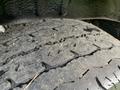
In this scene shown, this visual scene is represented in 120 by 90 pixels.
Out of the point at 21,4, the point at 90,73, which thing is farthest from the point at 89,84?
the point at 21,4

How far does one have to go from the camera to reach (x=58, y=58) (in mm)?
1030

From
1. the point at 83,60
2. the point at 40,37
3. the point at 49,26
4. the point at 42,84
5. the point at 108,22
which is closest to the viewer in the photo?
the point at 42,84

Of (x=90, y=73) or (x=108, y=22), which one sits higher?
(x=90, y=73)

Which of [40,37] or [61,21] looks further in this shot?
[61,21]

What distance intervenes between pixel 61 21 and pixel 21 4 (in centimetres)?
20

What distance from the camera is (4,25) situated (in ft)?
4.47

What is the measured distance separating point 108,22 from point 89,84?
81 cm

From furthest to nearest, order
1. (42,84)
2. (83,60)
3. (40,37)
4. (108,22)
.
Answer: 1. (108,22)
2. (40,37)
3. (83,60)
4. (42,84)

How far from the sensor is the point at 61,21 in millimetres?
1359

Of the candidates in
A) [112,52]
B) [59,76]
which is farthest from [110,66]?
[59,76]

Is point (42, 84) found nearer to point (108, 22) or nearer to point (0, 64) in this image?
point (0, 64)

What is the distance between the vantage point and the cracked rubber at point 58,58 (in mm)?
943

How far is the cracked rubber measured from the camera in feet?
3.09

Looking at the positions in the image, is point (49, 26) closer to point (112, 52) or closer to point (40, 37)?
point (40, 37)
